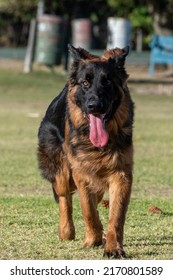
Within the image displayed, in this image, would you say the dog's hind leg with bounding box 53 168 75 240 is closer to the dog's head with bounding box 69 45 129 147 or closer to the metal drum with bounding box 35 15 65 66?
the dog's head with bounding box 69 45 129 147

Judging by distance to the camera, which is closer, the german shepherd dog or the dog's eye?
the german shepherd dog

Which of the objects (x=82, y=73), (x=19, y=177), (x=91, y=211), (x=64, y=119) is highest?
(x=82, y=73)

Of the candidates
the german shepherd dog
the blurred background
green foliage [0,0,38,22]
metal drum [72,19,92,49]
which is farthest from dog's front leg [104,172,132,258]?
green foliage [0,0,38,22]

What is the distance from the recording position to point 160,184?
14875 millimetres

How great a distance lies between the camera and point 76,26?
41.2m

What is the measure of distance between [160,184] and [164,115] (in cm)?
1449

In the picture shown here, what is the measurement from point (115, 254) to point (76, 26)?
109 feet

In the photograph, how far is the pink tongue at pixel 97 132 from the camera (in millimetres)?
8852

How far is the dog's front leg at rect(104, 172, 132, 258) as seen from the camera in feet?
28.3

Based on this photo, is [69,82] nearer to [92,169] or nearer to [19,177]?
[92,169]

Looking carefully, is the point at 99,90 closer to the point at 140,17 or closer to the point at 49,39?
the point at 49,39

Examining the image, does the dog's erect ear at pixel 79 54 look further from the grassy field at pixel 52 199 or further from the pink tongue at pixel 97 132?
the grassy field at pixel 52 199

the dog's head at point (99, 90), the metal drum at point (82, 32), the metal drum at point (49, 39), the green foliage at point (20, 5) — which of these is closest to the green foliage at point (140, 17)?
the green foliage at point (20, 5)
